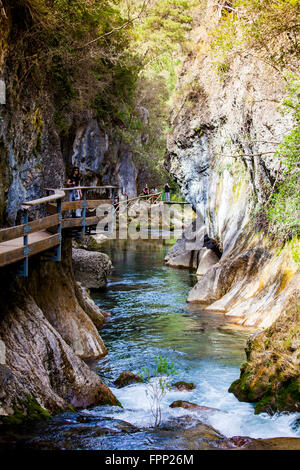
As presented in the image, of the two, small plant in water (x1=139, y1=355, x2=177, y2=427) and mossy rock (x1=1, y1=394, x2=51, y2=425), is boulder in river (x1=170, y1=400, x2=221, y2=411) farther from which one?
mossy rock (x1=1, y1=394, x2=51, y2=425)

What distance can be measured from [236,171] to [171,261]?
8.20 meters

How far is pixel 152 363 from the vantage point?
35.7 feet

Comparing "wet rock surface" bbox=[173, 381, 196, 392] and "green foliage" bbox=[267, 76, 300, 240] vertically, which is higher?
"green foliage" bbox=[267, 76, 300, 240]

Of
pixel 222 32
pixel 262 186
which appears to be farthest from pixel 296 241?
pixel 222 32

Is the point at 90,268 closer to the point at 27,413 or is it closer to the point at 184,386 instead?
the point at 184,386

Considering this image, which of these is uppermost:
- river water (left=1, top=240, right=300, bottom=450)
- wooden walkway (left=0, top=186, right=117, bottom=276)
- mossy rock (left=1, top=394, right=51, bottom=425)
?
wooden walkway (left=0, top=186, right=117, bottom=276)

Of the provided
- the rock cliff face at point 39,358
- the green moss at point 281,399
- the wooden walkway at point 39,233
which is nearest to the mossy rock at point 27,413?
the rock cliff face at point 39,358

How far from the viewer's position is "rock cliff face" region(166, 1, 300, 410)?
13.3m

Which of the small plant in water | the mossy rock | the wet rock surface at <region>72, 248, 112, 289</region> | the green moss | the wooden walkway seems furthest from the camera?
the wet rock surface at <region>72, 248, 112, 289</region>

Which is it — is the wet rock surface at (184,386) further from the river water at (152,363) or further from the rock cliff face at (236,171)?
the rock cliff face at (236,171)

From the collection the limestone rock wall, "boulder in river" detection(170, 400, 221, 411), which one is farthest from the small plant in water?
the limestone rock wall

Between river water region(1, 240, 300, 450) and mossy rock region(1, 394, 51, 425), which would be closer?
mossy rock region(1, 394, 51, 425)

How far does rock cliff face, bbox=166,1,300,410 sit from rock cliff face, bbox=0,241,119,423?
9.22 ft
